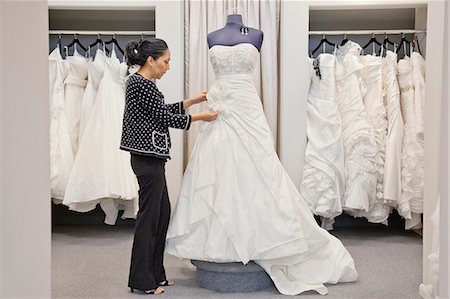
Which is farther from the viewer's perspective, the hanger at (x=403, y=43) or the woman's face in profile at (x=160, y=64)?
the hanger at (x=403, y=43)

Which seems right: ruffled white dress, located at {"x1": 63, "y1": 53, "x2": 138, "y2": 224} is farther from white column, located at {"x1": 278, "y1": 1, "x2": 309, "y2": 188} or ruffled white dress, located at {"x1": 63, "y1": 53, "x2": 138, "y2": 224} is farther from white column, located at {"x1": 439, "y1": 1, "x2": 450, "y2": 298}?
white column, located at {"x1": 439, "y1": 1, "x2": 450, "y2": 298}

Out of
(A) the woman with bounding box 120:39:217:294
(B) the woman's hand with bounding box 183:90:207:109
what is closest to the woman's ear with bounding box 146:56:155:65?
(A) the woman with bounding box 120:39:217:294

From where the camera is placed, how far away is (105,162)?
4.68 metres

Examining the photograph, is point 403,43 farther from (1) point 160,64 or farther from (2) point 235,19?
(1) point 160,64

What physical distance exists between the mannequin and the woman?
0.42m

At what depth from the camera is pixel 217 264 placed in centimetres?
335

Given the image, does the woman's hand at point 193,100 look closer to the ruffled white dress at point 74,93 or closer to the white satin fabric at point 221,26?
the white satin fabric at point 221,26

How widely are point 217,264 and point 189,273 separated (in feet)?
1.72

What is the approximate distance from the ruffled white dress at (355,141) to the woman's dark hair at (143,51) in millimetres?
1813

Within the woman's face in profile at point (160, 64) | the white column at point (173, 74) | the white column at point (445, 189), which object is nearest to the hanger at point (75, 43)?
the white column at point (173, 74)

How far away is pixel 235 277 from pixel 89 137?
192 centimetres

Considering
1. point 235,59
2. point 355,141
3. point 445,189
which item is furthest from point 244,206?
point 445,189

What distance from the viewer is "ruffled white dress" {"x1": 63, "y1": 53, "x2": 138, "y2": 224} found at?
15.3 ft

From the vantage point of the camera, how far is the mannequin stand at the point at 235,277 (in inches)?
131
